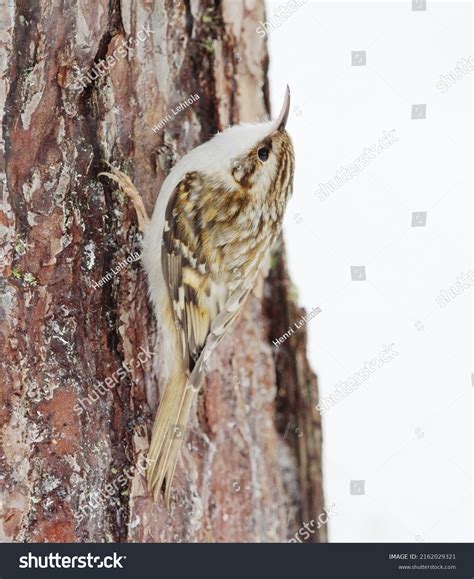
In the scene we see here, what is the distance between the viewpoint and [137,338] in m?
1.61

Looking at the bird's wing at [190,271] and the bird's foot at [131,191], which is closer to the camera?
the bird's foot at [131,191]

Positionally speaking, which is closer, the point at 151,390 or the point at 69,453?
the point at 69,453

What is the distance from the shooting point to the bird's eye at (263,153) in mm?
1676

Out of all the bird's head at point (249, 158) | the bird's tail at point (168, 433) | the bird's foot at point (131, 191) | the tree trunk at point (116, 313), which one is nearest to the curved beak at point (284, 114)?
the bird's head at point (249, 158)

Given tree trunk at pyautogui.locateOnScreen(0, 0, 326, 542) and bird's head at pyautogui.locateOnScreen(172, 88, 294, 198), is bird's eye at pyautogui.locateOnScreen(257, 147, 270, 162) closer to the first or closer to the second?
bird's head at pyautogui.locateOnScreen(172, 88, 294, 198)

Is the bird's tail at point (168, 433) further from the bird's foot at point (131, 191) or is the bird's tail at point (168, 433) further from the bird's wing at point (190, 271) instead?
the bird's foot at point (131, 191)

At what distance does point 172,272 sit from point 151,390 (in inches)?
11.1

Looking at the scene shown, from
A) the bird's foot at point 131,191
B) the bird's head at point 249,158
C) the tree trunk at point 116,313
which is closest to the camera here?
the tree trunk at point 116,313

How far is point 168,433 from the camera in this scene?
1609mm

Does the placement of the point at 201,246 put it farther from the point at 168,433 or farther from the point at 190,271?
the point at 168,433

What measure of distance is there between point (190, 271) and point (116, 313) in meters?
0.22

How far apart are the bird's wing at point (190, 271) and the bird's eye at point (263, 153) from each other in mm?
155
